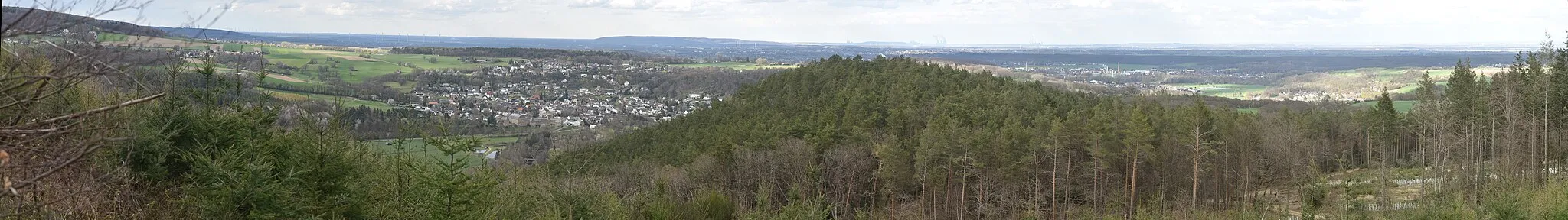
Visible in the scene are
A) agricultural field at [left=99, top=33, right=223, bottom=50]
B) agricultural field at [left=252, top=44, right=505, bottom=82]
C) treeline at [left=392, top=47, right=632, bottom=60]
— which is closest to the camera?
agricultural field at [left=99, top=33, right=223, bottom=50]

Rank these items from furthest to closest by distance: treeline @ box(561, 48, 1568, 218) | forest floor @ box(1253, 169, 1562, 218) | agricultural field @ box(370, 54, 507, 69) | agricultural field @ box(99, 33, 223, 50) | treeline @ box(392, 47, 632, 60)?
treeline @ box(392, 47, 632, 60)
agricultural field @ box(370, 54, 507, 69)
treeline @ box(561, 48, 1568, 218)
forest floor @ box(1253, 169, 1562, 218)
agricultural field @ box(99, 33, 223, 50)

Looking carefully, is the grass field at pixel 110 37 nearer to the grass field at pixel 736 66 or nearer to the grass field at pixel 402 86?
the grass field at pixel 402 86

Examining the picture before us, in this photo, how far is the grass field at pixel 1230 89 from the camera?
399 ft

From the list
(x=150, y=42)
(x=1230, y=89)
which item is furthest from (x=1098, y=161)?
(x=1230, y=89)

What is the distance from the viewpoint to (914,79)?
58.3 m

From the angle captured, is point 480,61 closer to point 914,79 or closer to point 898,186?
point 914,79

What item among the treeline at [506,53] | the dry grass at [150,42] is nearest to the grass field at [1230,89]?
the treeline at [506,53]

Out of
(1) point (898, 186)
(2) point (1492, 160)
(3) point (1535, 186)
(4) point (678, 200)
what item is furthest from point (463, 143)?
(2) point (1492, 160)

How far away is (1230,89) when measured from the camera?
136m

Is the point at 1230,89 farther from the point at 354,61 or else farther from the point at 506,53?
the point at 354,61

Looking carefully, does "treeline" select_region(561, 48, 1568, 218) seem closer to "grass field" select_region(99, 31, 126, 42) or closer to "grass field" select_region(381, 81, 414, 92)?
"grass field" select_region(99, 31, 126, 42)

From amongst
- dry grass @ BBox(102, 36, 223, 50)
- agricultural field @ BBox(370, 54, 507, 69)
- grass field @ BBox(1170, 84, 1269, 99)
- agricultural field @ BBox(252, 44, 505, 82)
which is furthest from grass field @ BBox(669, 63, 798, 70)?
dry grass @ BBox(102, 36, 223, 50)

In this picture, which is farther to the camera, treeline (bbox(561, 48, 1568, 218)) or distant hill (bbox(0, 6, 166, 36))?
treeline (bbox(561, 48, 1568, 218))

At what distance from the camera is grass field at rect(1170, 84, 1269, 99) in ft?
399
